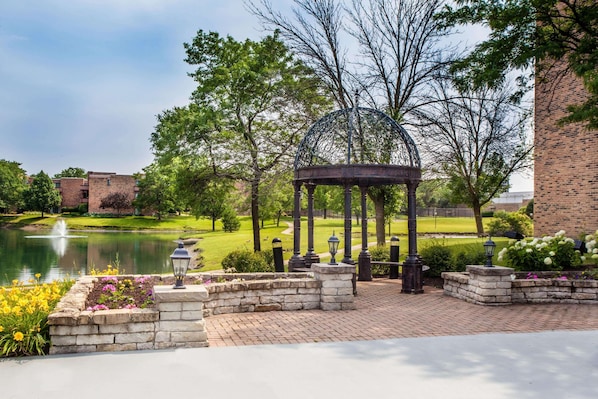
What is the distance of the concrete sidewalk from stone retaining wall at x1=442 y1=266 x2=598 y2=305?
338 cm

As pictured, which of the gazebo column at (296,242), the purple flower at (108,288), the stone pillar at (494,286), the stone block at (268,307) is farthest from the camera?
the gazebo column at (296,242)

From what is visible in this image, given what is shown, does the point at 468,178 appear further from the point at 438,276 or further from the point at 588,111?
the point at 588,111

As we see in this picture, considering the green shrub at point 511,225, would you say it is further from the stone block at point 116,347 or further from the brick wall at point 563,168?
the stone block at point 116,347

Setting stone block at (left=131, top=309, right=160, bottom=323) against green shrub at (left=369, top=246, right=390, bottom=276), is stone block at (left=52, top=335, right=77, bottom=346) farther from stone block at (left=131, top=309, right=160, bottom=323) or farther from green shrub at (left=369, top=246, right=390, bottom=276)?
green shrub at (left=369, top=246, right=390, bottom=276)

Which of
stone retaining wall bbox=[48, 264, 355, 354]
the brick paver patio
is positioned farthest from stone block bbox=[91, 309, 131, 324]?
the brick paver patio

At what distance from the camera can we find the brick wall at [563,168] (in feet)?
57.5

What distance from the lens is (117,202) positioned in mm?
69500

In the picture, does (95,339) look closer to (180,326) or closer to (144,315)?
(144,315)

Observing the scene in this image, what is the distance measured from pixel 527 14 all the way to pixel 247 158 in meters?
10.7

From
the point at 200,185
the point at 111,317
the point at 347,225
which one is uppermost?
the point at 200,185

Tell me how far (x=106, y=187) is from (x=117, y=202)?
129 inches

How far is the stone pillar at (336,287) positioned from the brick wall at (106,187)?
6539 cm

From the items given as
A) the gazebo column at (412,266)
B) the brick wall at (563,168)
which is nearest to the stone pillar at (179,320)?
the gazebo column at (412,266)

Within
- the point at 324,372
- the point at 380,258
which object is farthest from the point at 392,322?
the point at 380,258
